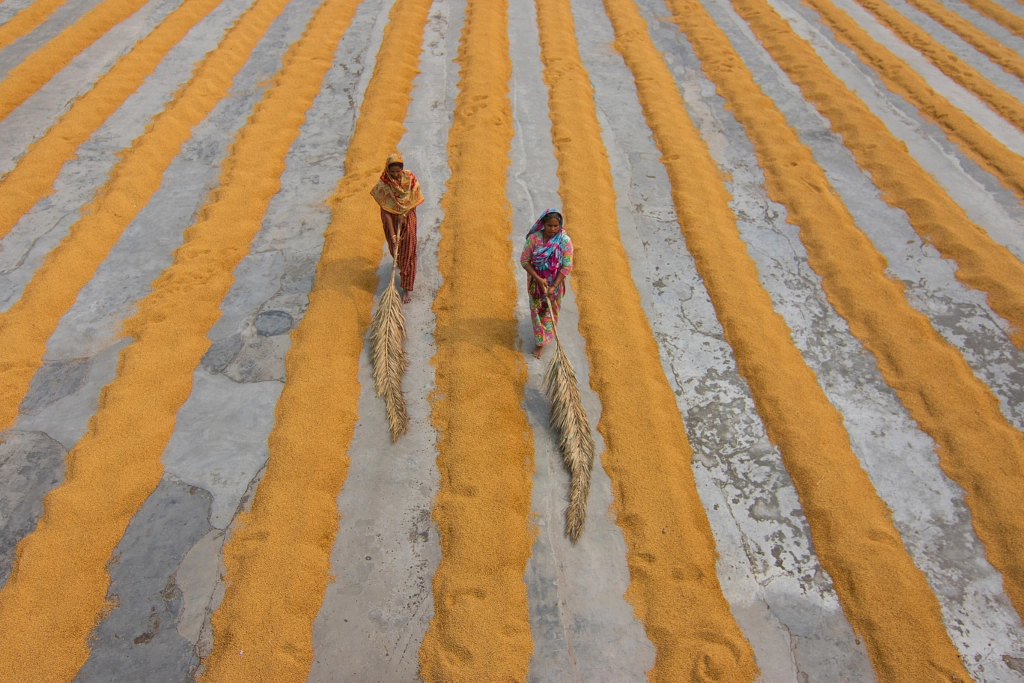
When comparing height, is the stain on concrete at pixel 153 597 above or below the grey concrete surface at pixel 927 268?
below

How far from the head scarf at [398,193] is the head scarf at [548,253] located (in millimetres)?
1217

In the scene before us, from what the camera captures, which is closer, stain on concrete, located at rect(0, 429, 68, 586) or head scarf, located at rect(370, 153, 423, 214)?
stain on concrete, located at rect(0, 429, 68, 586)

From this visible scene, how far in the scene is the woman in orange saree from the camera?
4.90 m

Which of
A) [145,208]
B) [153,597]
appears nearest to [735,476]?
[153,597]

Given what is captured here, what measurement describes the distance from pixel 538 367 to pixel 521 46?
7423mm

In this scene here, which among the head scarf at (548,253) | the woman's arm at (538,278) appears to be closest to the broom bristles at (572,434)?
the woman's arm at (538,278)

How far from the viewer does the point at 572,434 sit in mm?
4160

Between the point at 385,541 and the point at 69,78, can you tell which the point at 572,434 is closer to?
the point at 385,541

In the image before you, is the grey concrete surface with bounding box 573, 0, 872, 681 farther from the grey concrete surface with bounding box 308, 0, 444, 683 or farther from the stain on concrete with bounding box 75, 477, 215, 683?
the stain on concrete with bounding box 75, 477, 215, 683

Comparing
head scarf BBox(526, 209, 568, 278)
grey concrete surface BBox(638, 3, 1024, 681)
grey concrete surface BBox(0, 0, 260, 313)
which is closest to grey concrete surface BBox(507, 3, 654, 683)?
head scarf BBox(526, 209, 568, 278)

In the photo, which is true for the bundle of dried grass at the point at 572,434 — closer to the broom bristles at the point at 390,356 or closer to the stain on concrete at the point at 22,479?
the broom bristles at the point at 390,356

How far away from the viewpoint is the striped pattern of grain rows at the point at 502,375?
3389 mm

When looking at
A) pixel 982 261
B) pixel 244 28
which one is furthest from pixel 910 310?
pixel 244 28

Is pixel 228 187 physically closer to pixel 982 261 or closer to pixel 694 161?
pixel 694 161
